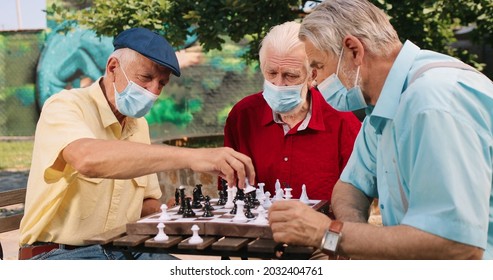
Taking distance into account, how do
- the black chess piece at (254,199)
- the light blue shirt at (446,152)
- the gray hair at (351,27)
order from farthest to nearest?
the black chess piece at (254,199)
the gray hair at (351,27)
the light blue shirt at (446,152)

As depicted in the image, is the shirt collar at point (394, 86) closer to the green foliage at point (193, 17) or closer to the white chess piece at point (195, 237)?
the white chess piece at point (195, 237)

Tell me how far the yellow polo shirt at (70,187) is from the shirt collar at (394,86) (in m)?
1.43

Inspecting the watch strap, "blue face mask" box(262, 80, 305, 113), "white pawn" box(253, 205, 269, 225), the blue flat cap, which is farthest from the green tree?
the watch strap

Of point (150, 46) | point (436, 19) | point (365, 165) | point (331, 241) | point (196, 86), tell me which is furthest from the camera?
point (196, 86)

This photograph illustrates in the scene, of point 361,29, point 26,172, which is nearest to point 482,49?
point 361,29

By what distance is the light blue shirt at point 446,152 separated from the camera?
6.25 feet

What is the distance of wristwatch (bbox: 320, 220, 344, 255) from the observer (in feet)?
6.91

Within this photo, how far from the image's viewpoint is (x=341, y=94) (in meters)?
2.62

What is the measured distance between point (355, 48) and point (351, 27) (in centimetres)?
9

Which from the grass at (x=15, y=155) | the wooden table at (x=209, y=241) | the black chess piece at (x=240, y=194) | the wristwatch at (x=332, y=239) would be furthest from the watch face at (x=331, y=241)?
the grass at (x=15, y=155)

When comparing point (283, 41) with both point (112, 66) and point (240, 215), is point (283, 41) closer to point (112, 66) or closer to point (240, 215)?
point (112, 66)

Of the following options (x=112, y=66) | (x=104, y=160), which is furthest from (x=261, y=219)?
(x=112, y=66)

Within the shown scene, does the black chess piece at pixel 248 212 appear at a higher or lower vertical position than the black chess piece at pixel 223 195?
higher

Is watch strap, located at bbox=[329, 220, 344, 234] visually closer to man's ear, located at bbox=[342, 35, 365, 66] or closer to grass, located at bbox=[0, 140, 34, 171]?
man's ear, located at bbox=[342, 35, 365, 66]
